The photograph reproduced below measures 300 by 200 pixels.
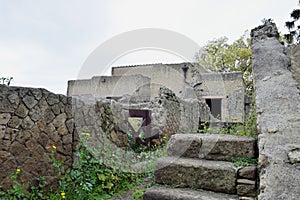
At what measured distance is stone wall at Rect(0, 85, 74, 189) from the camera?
2344 mm

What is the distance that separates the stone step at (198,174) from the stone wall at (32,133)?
124 centimetres

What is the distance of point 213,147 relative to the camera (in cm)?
232

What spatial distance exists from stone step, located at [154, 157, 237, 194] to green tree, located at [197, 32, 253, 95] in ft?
42.4

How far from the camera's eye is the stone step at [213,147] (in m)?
2.23

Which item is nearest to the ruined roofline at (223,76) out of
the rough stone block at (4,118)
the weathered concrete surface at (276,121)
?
the weathered concrete surface at (276,121)

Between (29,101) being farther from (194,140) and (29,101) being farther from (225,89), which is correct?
(225,89)

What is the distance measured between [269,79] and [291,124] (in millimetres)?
794

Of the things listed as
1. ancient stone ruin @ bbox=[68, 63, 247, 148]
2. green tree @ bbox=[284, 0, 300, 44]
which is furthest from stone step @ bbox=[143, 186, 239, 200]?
green tree @ bbox=[284, 0, 300, 44]

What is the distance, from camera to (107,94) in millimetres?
14680

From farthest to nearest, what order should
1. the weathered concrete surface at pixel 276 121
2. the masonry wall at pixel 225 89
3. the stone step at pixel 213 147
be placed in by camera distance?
the masonry wall at pixel 225 89 < the stone step at pixel 213 147 < the weathered concrete surface at pixel 276 121

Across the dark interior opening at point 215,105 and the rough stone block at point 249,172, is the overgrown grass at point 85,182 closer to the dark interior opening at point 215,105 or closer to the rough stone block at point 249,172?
the rough stone block at point 249,172

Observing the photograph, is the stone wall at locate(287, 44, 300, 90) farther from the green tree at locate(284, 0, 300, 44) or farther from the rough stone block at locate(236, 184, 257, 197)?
the green tree at locate(284, 0, 300, 44)

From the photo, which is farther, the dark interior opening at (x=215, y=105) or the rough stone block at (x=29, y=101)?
the dark interior opening at (x=215, y=105)

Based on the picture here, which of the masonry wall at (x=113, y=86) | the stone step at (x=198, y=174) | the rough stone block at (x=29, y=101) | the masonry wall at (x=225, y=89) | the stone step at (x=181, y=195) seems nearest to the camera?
the stone step at (x=181, y=195)
